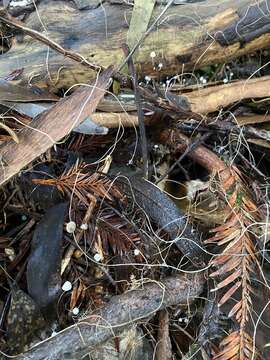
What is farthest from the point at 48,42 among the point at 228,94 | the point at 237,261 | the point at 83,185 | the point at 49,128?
the point at 237,261

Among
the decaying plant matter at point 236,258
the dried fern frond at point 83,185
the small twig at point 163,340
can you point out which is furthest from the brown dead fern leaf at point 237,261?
the dried fern frond at point 83,185

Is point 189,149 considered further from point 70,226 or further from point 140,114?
point 70,226

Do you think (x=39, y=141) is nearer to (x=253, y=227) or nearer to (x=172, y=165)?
(x=172, y=165)

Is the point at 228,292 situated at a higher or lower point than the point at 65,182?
lower

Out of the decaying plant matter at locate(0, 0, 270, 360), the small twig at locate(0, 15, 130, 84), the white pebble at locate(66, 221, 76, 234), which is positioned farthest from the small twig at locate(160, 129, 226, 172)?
the white pebble at locate(66, 221, 76, 234)

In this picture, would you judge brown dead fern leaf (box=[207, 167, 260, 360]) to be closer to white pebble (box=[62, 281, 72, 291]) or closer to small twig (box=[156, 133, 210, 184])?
small twig (box=[156, 133, 210, 184])

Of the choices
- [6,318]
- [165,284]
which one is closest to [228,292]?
[165,284]

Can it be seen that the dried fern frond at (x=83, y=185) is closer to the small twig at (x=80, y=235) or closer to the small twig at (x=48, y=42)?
the small twig at (x=80, y=235)
